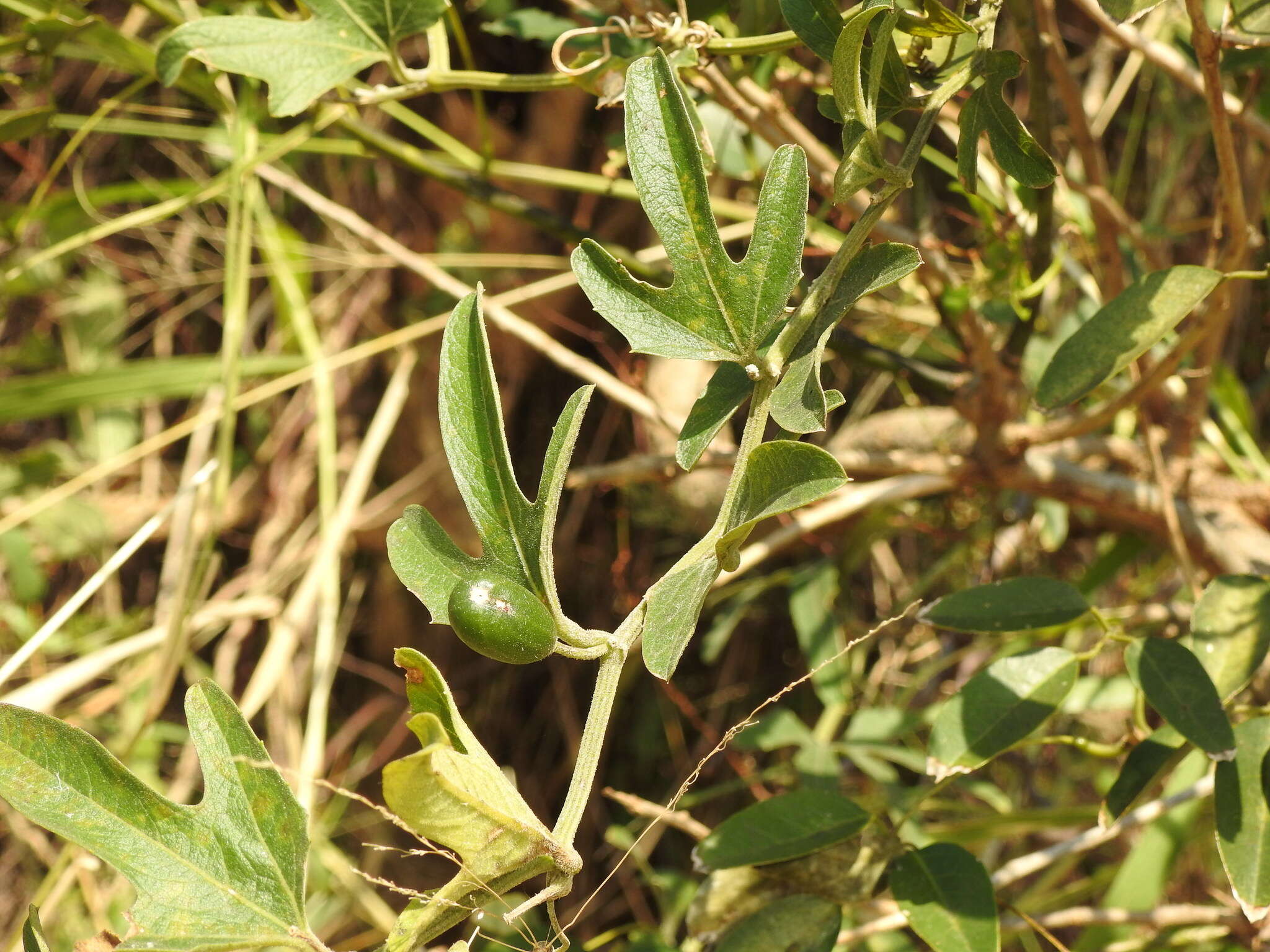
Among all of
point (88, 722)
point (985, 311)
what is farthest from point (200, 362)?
point (985, 311)

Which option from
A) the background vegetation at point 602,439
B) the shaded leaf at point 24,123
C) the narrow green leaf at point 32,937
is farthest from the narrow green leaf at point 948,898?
the shaded leaf at point 24,123

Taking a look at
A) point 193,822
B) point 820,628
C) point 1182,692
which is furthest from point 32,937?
point 820,628

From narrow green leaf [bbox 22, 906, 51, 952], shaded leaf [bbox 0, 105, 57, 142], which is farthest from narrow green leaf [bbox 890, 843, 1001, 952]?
shaded leaf [bbox 0, 105, 57, 142]

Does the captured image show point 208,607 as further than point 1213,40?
Yes

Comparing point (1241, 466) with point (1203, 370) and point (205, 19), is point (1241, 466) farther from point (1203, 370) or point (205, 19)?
point (205, 19)

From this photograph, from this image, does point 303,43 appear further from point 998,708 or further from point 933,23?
point 998,708

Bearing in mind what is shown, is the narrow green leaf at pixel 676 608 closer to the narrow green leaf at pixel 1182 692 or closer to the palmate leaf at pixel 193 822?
the palmate leaf at pixel 193 822

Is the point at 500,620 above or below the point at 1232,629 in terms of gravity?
above
